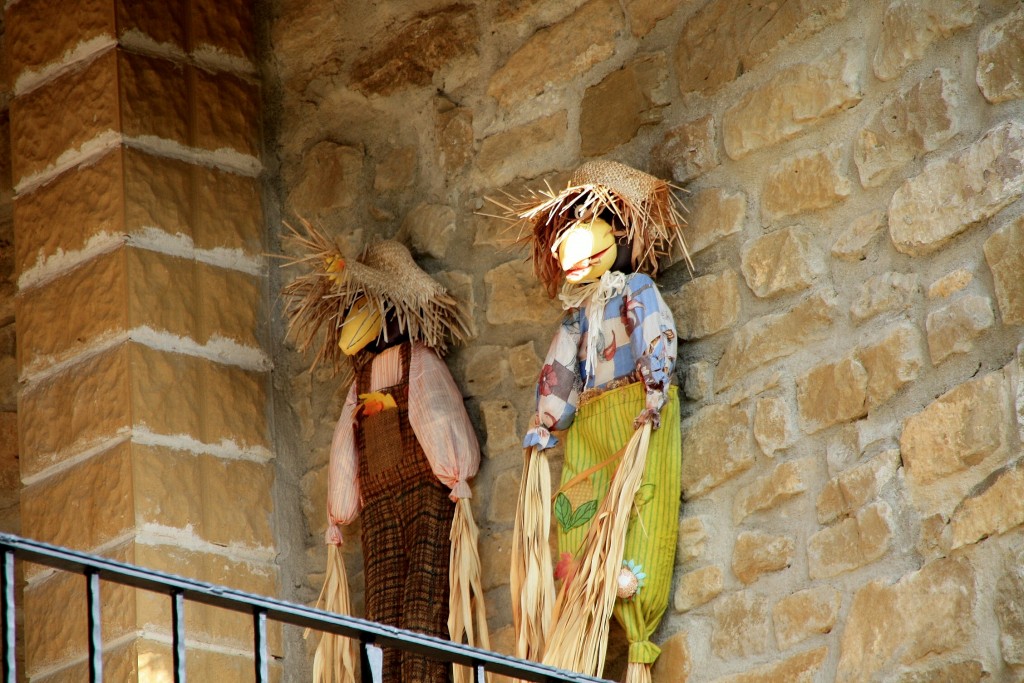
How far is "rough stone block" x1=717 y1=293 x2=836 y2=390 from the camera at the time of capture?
3.23m

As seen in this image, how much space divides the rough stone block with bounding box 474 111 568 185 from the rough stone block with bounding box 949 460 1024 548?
1.36 meters

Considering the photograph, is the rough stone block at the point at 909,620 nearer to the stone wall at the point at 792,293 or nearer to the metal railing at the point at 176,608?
the stone wall at the point at 792,293

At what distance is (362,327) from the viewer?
385cm

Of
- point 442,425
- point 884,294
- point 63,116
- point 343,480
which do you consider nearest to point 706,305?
point 884,294

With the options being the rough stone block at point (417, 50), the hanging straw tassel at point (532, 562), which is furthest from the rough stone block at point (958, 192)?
the rough stone block at point (417, 50)

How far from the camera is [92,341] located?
4016 mm

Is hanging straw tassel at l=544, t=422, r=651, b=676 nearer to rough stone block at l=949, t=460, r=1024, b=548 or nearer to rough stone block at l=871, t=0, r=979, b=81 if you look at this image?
rough stone block at l=949, t=460, r=1024, b=548

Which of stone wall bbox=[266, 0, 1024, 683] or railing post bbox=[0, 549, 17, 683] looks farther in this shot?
stone wall bbox=[266, 0, 1024, 683]

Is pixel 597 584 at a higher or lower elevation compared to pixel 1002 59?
lower

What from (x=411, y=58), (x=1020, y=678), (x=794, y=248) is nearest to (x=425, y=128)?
(x=411, y=58)

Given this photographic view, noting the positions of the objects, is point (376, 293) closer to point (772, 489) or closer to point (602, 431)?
point (602, 431)

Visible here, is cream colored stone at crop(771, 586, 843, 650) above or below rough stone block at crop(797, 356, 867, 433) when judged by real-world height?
below

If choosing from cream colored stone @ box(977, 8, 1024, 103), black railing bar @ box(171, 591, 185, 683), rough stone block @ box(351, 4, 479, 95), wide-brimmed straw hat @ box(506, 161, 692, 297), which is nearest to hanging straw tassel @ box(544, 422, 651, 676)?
wide-brimmed straw hat @ box(506, 161, 692, 297)

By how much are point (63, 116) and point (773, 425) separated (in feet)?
6.60
